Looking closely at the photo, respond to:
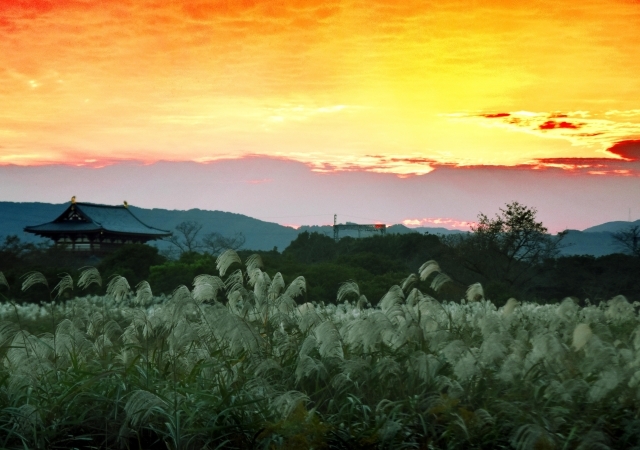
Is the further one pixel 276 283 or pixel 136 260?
pixel 136 260

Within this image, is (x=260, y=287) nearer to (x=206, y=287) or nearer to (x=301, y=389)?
(x=206, y=287)

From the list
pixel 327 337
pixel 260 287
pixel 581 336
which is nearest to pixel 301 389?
pixel 327 337

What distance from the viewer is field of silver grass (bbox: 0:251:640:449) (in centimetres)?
469

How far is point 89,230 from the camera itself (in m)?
45.5

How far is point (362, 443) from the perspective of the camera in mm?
4785

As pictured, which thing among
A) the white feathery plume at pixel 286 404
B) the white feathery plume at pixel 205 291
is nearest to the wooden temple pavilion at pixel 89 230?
the white feathery plume at pixel 205 291

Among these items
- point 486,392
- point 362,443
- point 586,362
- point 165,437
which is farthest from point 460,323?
point 165,437

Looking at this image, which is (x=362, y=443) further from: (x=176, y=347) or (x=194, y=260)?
(x=194, y=260)

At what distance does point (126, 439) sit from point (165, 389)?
0.47m

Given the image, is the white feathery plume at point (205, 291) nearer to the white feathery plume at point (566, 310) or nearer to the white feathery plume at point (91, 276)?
the white feathery plume at point (91, 276)

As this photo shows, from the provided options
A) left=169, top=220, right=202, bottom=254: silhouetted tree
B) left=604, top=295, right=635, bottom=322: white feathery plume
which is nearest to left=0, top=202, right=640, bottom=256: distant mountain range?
left=169, top=220, right=202, bottom=254: silhouetted tree

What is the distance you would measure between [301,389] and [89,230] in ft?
139

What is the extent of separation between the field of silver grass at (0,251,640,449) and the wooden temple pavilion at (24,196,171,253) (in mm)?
41057

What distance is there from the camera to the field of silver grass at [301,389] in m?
4.69
